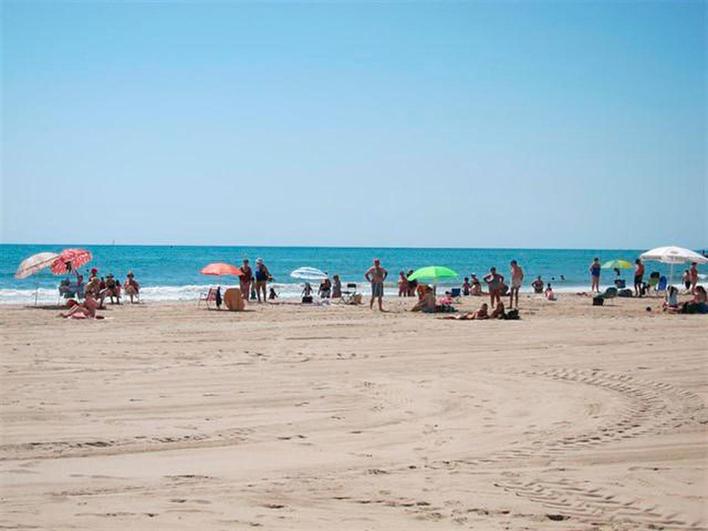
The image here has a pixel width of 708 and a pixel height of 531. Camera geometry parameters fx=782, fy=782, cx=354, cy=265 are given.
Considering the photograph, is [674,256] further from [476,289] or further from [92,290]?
[92,290]

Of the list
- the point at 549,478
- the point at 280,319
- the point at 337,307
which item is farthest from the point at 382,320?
the point at 549,478

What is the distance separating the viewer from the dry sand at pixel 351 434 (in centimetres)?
504

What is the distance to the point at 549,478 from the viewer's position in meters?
5.75

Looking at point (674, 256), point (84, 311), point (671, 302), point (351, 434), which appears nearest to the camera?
point (351, 434)

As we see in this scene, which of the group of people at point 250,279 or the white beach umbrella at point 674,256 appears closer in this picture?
the white beach umbrella at point 674,256

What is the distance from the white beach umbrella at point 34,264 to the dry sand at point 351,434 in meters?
8.45

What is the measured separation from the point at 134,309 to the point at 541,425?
51.9 ft

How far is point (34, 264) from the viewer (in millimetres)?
Result: 21453

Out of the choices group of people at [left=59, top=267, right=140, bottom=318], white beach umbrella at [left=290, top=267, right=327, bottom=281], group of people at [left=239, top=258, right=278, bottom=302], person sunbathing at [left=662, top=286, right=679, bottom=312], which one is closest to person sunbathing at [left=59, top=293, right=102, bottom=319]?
group of people at [left=59, top=267, right=140, bottom=318]

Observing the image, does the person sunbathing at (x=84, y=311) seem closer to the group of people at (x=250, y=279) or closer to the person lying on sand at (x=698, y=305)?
the group of people at (x=250, y=279)

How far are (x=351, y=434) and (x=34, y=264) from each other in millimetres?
16903

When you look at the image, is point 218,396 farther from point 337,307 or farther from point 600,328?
point 337,307

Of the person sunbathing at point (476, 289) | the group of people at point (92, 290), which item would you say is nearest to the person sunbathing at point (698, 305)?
the person sunbathing at point (476, 289)

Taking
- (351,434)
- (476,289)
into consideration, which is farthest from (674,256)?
(351,434)
